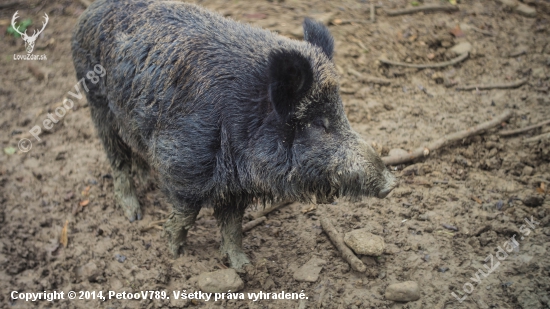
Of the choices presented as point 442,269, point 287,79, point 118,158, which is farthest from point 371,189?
point 118,158

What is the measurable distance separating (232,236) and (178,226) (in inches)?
19.9

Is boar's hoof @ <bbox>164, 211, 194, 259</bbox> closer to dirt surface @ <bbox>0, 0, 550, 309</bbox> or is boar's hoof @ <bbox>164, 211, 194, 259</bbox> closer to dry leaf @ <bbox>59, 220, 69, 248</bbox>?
dirt surface @ <bbox>0, 0, 550, 309</bbox>

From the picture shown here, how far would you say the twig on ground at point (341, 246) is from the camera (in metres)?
4.26

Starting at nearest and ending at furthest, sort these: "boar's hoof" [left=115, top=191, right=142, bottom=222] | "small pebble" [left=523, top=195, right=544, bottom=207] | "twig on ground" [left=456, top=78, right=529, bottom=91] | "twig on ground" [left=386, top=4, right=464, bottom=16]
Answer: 1. "small pebble" [left=523, top=195, right=544, bottom=207]
2. "boar's hoof" [left=115, top=191, right=142, bottom=222]
3. "twig on ground" [left=456, top=78, right=529, bottom=91]
4. "twig on ground" [left=386, top=4, right=464, bottom=16]

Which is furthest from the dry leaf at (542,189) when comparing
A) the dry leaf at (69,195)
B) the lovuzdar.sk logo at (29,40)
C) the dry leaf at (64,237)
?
the lovuzdar.sk logo at (29,40)

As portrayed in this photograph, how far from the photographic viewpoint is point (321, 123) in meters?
3.60

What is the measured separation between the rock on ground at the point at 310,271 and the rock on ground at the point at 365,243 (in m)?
0.32

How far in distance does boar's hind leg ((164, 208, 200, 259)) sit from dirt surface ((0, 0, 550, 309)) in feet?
0.50

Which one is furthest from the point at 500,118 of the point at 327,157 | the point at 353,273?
the point at 327,157

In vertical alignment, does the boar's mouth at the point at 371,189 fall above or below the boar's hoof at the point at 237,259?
above

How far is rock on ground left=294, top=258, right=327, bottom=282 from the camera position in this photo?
431cm

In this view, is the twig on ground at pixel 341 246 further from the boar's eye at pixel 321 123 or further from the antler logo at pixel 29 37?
the antler logo at pixel 29 37

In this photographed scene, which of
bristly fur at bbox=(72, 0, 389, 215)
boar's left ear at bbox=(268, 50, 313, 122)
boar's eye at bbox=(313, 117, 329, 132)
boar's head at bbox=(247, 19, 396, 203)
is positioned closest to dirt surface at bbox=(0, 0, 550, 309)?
bristly fur at bbox=(72, 0, 389, 215)

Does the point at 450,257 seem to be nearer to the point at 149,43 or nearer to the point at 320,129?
the point at 320,129
